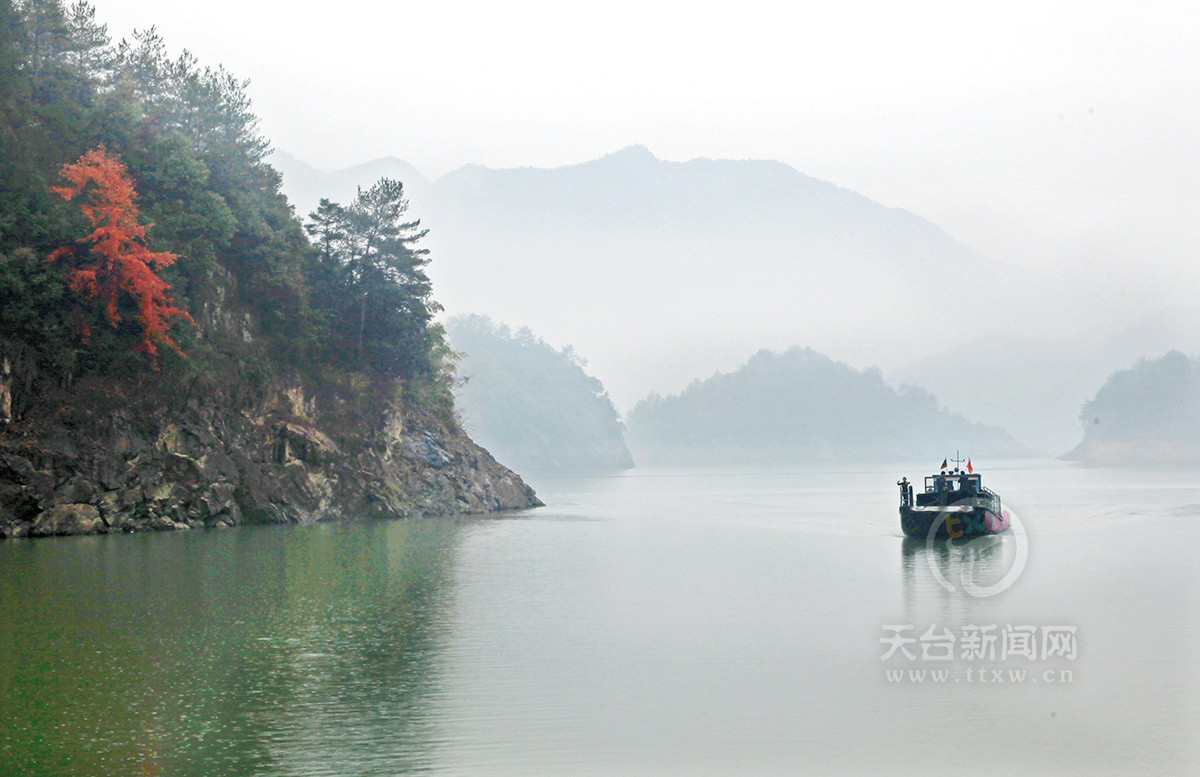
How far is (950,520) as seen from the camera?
49.0m

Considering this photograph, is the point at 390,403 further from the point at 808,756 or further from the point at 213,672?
the point at 808,756

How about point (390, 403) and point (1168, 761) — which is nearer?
point (1168, 761)

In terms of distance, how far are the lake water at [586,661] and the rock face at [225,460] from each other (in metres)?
3.56

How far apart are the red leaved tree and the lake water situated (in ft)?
38.5

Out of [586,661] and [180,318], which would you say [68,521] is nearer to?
[180,318]

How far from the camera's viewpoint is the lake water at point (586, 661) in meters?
15.2

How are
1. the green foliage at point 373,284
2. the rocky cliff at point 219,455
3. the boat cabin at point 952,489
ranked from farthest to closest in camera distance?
the green foliage at point 373,284, the boat cabin at point 952,489, the rocky cliff at point 219,455

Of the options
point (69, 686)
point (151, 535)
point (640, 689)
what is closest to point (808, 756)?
point (640, 689)

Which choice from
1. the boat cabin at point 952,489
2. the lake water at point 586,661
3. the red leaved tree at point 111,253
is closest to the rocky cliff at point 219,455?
the red leaved tree at point 111,253

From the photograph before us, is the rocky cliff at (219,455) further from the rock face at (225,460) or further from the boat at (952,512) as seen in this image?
the boat at (952,512)

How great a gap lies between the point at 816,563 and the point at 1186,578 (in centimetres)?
1300

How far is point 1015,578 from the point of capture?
120 ft

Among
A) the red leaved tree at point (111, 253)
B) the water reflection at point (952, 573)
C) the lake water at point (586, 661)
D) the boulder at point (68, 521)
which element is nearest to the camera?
the lake water at point (586, 661)

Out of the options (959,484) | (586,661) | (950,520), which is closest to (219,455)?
(950,520)
